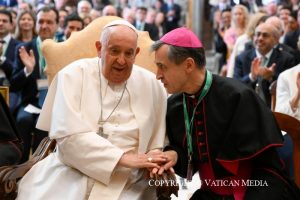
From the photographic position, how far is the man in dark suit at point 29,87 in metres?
5.91

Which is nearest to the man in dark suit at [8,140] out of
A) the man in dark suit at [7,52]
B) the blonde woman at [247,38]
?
the man in dark suit at [7,52]

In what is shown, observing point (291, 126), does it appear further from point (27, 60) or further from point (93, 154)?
point (27, 60)

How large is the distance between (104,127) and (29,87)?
284 centimetres

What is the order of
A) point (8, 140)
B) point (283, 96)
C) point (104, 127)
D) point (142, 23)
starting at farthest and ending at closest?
point (142, 23) → point (283, 96) → point (8, 140) → point (104, 127)

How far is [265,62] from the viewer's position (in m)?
6.80

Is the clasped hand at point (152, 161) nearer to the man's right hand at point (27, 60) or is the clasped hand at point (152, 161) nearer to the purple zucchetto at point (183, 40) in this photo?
the purple zucchetto at point (183, 40)

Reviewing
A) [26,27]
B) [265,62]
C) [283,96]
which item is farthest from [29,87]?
[265,62]

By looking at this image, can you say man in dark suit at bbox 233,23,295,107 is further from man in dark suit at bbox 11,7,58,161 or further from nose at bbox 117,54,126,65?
nose at bbox 117,54,126,65

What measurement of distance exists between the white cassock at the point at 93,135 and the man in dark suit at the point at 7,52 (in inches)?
102

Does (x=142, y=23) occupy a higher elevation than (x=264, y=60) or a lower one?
lower

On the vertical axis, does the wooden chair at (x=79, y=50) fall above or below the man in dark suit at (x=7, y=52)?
above

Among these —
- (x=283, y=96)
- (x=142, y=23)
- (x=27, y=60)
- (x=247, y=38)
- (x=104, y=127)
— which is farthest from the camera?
(x=142, y=23)

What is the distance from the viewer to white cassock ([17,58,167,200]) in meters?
3.31

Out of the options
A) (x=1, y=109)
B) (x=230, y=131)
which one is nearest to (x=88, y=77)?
(x=1, y=109)
